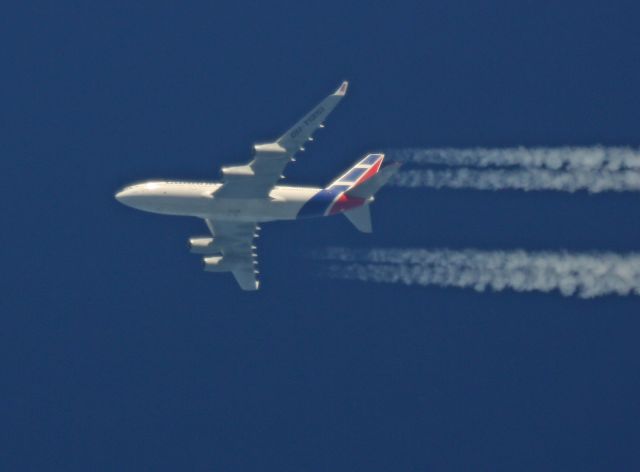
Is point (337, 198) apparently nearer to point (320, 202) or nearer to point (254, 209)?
point (320, 202)

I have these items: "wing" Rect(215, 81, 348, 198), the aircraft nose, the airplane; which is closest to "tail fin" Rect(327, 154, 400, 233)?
the airplane

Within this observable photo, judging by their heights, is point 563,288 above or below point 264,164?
below

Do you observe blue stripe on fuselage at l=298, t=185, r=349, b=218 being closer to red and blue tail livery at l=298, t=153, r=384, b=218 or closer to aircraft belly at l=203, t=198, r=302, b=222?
red and blue tail livery at l=298, t=153, r=384, b=218

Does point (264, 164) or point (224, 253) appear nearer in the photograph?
point (264, 164)

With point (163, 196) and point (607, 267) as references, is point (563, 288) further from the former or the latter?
point (163, 196)

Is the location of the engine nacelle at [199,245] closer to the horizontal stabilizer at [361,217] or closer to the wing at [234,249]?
the wing at [234,249]

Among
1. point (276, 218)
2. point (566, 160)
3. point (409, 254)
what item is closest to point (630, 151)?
point (566, 160)

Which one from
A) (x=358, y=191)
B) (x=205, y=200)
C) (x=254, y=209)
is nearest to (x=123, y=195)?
(x=205, y=200)
